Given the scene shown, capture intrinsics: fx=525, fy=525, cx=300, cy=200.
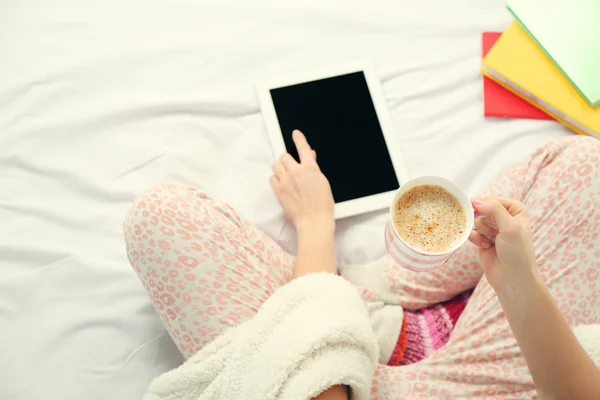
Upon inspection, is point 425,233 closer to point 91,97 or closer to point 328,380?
point 328,380

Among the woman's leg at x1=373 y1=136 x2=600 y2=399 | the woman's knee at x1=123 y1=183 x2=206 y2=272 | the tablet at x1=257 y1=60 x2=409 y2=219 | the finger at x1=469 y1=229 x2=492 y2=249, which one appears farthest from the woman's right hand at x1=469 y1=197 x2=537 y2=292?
the woman's knee at x1=123 y1=183 x2=206 y2=272

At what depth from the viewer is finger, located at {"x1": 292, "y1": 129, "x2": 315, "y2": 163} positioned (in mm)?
1020

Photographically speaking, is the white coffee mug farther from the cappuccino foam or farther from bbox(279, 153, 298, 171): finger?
bbox(279, 153, 298, 171): finger

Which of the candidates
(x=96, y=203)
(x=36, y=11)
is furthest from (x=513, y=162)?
(x=36, y=11)

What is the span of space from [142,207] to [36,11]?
597 millimetres

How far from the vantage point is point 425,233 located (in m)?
0.72

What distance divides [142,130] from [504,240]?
0.72m

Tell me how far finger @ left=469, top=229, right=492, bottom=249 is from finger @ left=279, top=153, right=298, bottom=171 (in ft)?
1.28

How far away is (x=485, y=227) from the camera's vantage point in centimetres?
72

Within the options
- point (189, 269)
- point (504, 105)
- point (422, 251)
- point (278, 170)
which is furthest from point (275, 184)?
point (504, 105)

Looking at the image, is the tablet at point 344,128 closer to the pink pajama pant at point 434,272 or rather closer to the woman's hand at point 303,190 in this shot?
the woman's hand at point 303,190

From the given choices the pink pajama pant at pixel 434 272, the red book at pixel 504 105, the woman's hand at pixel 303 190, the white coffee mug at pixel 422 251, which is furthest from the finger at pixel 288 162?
the red book at pixel 504 105

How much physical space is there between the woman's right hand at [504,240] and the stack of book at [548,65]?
46 cm

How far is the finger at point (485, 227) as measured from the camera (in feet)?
2.34
